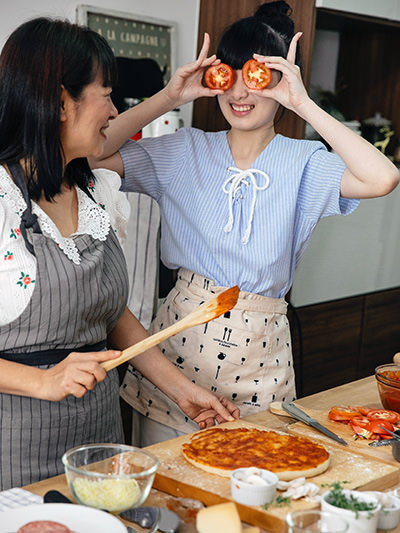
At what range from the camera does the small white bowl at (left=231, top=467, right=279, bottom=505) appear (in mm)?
1102

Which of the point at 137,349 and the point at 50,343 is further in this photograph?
the point at 50,343

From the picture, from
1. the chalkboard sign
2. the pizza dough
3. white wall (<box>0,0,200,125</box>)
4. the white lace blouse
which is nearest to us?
the pizza dough

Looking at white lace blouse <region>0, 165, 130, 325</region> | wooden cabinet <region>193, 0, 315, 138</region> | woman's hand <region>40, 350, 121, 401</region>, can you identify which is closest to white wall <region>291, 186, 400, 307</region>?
wooden cabinet <region>193, 0, 315, 138</region>

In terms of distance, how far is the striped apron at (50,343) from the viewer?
4.53 feet

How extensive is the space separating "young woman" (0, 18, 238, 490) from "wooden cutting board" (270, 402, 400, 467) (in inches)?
6.3

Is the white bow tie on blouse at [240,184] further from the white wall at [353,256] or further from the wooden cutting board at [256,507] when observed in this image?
the white wall at [353,256]

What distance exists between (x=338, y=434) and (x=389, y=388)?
0.19m

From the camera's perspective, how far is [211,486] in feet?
3.85

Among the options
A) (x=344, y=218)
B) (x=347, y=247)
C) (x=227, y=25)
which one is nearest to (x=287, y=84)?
(x=227, y=25)

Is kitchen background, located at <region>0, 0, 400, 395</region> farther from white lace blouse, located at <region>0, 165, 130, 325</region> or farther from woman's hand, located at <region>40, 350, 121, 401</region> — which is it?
woman's hand, located at <region>40, 350, 121, 401</region>

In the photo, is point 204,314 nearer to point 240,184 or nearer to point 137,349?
point 137,349

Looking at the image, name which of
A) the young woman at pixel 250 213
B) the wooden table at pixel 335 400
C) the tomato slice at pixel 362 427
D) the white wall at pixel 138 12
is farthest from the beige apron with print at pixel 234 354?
the white wall at pixel 138 12

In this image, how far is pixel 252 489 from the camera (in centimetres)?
110

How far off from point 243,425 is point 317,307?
6.34 ft
